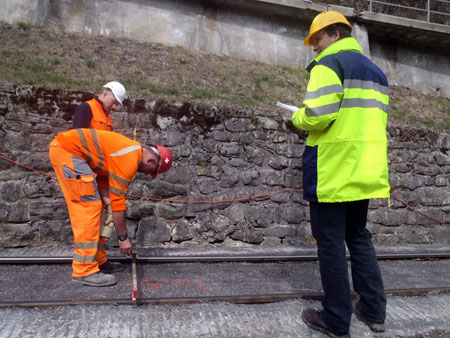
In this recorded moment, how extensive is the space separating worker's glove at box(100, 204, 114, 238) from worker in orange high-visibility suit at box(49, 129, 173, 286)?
1.52ft

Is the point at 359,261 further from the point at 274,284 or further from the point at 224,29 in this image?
the point at 224,29

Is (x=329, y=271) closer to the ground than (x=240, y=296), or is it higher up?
higher up

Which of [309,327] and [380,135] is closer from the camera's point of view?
[380,135]

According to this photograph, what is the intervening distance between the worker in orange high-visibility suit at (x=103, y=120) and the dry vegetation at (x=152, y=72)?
1638mm

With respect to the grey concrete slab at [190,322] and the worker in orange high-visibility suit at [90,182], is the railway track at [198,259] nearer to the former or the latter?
the worker in orange high-visibility suit at [90,182]

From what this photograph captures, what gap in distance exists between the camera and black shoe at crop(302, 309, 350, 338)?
2691mm

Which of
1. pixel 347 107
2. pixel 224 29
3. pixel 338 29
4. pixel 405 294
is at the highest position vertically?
pixel 224 29

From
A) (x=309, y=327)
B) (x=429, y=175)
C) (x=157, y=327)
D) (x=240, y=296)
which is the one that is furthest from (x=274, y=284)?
(x=429, y=175)

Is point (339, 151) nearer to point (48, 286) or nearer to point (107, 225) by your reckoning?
point (107, 225)

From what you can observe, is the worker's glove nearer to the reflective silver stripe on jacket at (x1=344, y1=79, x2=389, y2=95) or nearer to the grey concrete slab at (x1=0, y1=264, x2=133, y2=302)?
the grey concrete slab at (x1=0, y1=264, x2=133, y2=302)

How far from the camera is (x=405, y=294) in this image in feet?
12.5

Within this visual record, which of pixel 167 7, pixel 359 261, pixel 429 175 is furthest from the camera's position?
pixel 167 7

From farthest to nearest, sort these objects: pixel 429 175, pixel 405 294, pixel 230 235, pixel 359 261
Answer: pixel 429 175, pixel 230 235, pixel 405 294, pixel 359 261

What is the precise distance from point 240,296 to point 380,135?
191 centimetres
